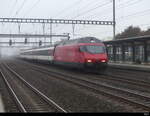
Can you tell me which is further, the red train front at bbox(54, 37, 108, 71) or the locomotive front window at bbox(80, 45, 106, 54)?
the locomotive front window at bbox(80, 45, 106, 54)

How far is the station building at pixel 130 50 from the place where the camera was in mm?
32344

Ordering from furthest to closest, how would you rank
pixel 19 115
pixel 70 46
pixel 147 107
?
pixel 70 46 < pixel 147 107 < pixel 19 115

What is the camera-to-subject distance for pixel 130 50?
35.3 meters

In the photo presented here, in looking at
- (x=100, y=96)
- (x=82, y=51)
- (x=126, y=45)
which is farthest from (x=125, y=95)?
(x=126, y=45)

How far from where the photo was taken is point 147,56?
32.9m

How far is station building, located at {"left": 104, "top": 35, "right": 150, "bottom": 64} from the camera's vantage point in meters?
32.3

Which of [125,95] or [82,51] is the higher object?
[82,51]

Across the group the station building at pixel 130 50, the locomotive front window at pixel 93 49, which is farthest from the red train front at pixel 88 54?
the station building at pixel 130 50

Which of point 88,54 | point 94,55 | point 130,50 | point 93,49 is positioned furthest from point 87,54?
point 130,50

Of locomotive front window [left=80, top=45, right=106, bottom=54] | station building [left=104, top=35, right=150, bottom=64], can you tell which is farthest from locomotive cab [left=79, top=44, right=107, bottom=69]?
station building [left=104, top=35, right=150, bottom=64]

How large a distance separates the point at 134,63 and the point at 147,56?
2.40 meters

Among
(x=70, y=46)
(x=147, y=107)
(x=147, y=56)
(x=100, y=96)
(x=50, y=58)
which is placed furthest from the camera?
(x=50, y=58)

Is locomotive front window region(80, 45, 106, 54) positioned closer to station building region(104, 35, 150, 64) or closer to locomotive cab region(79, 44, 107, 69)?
Answer: locomotive cab region(79, 44, 107, 69)

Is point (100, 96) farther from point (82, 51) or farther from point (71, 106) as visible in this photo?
point (82, 51)
